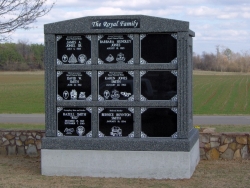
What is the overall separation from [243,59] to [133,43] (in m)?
106

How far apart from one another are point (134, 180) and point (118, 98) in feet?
4.76

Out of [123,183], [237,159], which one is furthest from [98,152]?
[237,159]

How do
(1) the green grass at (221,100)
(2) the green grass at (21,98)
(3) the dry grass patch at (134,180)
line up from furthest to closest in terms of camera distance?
(2) the green grass at (21,98), (1) the green grass at (221,100), (3) the dry grass patch at (134,180)

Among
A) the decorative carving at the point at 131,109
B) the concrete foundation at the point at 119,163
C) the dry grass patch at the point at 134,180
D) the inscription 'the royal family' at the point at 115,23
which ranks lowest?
the dry grass patch at the point at 134,180

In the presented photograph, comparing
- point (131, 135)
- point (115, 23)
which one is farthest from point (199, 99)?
point (115, 23)

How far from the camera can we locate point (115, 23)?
8750 mm

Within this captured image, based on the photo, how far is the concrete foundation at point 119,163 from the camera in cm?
864

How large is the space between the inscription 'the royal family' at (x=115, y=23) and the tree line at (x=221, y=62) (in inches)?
3824

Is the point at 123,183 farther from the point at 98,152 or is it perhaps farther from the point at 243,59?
the point at 243,59

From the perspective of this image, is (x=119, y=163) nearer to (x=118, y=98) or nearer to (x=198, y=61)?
(x=118, y=98)

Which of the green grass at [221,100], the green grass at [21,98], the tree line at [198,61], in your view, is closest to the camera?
the green grass at [221,100]

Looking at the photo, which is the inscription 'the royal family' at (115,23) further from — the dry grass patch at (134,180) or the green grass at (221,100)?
the green grass at (221,100)

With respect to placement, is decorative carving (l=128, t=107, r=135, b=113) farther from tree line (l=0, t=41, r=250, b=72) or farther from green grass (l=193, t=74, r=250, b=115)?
tree line (l=0, t=41, r=250, b=72)

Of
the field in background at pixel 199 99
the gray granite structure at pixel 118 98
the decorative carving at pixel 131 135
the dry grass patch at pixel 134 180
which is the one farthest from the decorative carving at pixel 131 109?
the field in background at pixel 199 99
